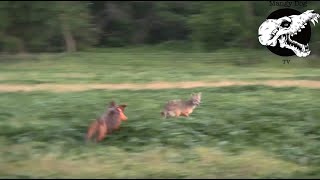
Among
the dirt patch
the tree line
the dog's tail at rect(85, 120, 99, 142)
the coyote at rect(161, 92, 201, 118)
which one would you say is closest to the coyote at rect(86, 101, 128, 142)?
the dog's tail at rect(85, 120, 99, 142)

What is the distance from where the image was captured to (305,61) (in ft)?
51.4

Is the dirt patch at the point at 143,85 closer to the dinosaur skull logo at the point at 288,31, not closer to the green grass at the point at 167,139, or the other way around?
the dinosaur skull logo at the point at 288,31

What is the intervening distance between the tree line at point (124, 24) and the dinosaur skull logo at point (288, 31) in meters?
5.19

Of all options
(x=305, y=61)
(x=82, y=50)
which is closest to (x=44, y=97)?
(x=305, y=61)

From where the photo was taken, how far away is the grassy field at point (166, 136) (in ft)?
17.9

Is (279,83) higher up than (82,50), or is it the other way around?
(82,50)

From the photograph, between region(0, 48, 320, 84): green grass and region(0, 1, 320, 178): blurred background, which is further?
region(0, 48, 320, 84): green grass

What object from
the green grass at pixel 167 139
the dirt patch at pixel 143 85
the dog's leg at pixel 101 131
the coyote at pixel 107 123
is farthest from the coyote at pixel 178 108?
the dirt patch at pixel 143 85

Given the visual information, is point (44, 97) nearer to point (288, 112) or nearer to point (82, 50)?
point (288, 112)

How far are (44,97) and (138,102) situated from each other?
2035mm

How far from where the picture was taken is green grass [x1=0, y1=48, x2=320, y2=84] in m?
12.7

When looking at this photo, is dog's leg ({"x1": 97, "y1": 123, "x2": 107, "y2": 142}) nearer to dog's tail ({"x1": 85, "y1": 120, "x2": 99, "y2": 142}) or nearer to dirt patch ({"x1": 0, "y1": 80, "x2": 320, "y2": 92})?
dog's tail ({"x1": 85, "y1": 120, "x2": 99, "y2": 142})

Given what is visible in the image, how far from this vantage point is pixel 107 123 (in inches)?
267

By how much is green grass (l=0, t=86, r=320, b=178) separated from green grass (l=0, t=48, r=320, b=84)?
10.1ft
